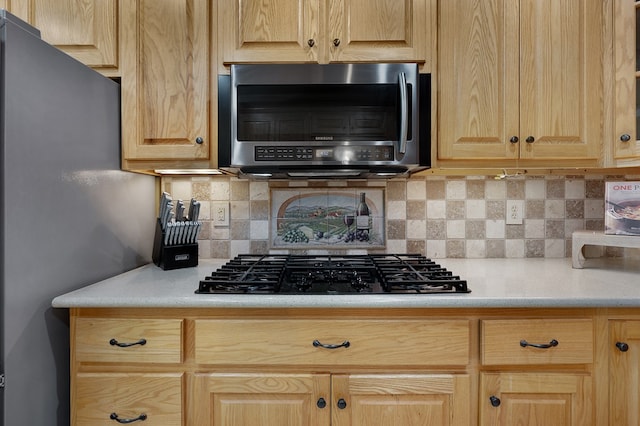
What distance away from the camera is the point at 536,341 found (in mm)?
1177

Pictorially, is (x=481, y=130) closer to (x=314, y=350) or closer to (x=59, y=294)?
(x=314, y=350)

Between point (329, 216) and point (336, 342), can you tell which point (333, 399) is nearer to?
point (336, 342)

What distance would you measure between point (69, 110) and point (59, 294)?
0.60 metres

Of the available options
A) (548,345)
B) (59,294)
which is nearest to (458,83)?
(548,345)

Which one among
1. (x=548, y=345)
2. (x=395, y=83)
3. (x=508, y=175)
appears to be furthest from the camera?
(x=508, y=175)

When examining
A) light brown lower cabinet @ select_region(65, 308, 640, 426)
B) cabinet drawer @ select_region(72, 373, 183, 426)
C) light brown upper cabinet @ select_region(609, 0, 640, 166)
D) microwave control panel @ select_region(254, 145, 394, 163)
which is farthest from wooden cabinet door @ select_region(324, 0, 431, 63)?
cabinet drawer @ select_region(72, 373, 183, 426)

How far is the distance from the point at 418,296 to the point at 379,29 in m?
1.05

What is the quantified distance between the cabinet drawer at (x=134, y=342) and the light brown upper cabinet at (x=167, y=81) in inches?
26.1

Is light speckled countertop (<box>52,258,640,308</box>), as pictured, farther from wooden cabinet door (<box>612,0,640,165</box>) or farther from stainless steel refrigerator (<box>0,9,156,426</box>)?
wooden cabinet door (<box>612,0,640,165</box>)

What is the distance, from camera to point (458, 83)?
152 cm

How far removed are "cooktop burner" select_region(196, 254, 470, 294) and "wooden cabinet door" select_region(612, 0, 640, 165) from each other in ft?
2.91

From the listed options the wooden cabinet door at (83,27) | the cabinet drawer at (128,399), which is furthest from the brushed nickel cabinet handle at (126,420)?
the wooden cabinet door at (83,27)

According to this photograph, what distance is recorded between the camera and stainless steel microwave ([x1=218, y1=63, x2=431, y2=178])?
1.46m

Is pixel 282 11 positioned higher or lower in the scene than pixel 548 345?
higher
